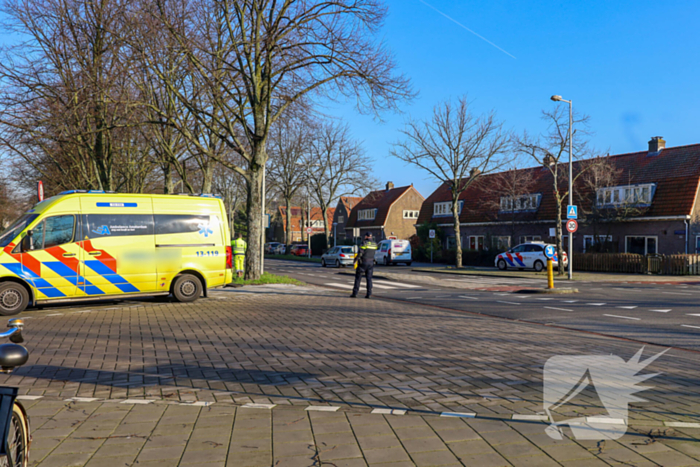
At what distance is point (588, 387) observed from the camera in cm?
523

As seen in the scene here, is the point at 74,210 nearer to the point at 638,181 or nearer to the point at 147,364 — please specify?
the point at 147,364

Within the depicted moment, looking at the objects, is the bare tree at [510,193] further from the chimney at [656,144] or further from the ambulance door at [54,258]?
the ambulance door at [54,258]

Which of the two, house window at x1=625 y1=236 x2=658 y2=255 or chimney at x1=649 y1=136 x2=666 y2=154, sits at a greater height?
chimney at x1=649 y1=136 x2=666 y2=154

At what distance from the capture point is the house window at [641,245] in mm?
31250

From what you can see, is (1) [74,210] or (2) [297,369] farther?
(1) [74,210]

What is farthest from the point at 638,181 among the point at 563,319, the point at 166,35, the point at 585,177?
the point at 166,35

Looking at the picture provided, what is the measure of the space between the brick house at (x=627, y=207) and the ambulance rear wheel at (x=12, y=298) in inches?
854

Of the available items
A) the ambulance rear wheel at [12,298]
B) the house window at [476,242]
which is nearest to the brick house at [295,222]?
the house window at [476,242]

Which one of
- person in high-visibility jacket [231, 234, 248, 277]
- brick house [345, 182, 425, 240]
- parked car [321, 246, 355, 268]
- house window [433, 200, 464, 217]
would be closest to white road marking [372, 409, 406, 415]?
person in high-visibility jacket [231, 234, 248, 277]

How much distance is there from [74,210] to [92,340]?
15.4ft

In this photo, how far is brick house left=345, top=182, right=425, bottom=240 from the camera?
2352 inches

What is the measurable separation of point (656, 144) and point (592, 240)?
292 inches

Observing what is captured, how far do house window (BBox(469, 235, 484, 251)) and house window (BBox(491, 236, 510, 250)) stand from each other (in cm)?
222

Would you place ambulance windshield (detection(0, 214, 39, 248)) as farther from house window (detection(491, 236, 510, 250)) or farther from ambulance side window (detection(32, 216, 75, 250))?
house window (detection(491, 236, 510, 250))
